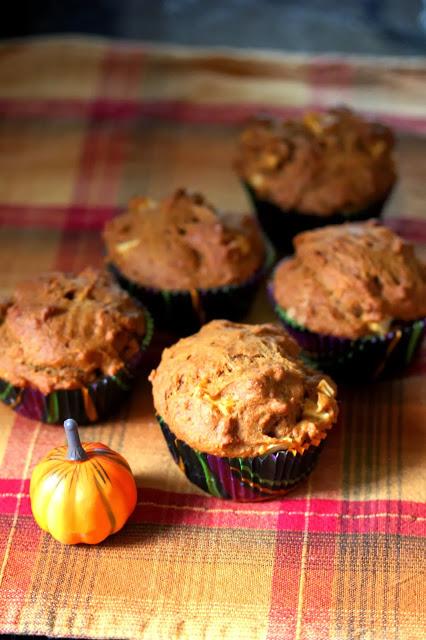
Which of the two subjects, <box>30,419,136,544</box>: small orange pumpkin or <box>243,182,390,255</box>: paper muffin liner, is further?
<box>243,182,390,255</box>: paper muffin liner

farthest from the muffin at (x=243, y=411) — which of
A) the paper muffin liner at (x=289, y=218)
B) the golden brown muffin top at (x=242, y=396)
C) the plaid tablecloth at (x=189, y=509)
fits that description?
the paper muffin liner at (x=289, y=218)

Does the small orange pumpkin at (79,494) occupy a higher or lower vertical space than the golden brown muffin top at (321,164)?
lower

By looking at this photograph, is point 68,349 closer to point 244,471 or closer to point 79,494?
point 79,494

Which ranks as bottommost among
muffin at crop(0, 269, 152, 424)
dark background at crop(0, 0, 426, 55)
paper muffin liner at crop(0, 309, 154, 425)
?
dark background at crop(0, 0, 426, 55)

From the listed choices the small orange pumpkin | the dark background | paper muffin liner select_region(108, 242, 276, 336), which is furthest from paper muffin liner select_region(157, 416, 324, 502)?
the dark background

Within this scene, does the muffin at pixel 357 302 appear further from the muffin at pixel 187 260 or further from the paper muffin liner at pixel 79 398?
the paper muffin liner at pixel 79 398

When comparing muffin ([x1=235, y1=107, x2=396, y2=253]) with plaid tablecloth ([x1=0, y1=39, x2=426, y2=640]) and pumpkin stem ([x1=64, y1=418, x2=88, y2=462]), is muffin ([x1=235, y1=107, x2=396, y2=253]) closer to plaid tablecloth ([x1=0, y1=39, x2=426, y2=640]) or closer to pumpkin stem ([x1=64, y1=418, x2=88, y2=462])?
plaid tablecloth ([x1=0, y1=39, x2=426, y2=640])
